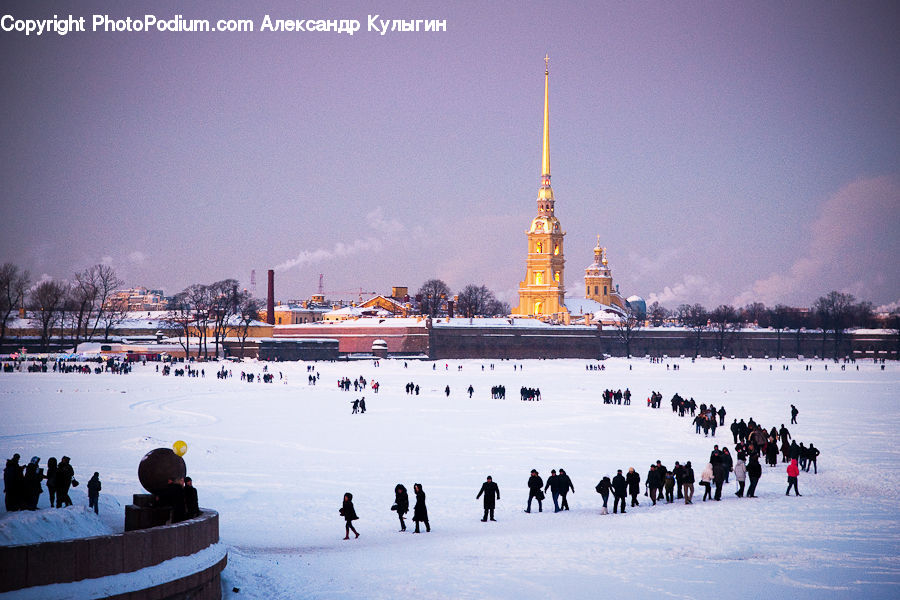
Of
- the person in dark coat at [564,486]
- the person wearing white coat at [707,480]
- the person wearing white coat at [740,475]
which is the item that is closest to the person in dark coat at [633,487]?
the person in dark coat at [564,486]

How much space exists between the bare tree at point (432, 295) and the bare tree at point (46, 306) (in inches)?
1630

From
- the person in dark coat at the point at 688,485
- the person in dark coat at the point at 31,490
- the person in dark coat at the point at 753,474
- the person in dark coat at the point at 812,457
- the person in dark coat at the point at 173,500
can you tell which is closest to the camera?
the person in dark coat at the point at 173,500

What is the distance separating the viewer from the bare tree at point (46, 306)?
246 feet

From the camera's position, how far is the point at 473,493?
16.6m

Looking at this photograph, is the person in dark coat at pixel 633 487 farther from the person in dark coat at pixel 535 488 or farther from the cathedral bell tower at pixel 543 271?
the cathedral bell tower at pixel 543 271

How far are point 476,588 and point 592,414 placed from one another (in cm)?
2203

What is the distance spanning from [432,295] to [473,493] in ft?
328

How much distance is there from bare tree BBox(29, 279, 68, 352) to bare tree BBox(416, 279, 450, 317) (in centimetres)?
4141

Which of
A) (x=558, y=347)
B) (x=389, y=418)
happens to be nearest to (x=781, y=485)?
(x=389, y=418)

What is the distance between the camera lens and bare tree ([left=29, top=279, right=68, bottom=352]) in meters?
75.1

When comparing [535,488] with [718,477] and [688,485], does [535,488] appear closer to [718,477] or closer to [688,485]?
[688,485]

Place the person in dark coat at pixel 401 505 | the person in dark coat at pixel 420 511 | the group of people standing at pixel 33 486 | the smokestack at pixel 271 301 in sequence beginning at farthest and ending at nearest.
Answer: the smokestack at pixel 271 301, the person in dark coat at pixel 401 505, the person in dark coat at pixel 420 511, the group of people standing at pixel 33 486

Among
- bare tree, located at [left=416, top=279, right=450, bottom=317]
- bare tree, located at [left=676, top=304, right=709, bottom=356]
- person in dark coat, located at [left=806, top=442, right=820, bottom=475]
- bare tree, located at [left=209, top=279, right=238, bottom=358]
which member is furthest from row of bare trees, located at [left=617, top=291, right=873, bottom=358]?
person in dark coat, located at [left=806, top=442, right=820, bottom=475]

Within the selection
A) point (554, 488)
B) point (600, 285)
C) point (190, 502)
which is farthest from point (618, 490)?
point (600, 285)
